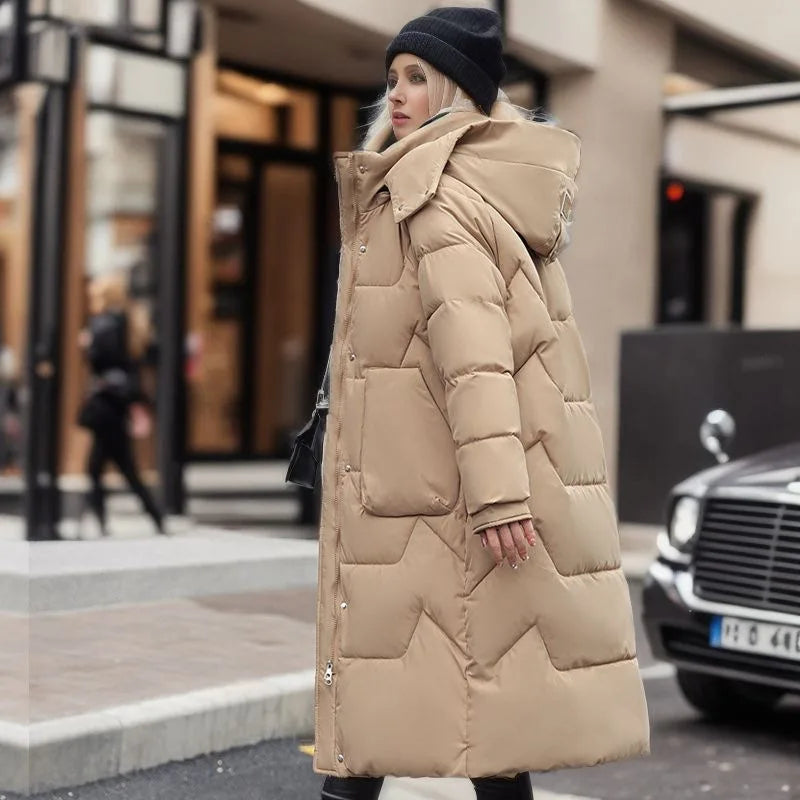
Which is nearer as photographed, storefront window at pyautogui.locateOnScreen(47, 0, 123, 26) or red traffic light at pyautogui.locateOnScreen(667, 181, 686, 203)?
storefront window at pyautogui.locateOnScreen(47, 0, 123, 26)

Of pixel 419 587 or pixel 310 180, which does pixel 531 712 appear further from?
pixel 310 180

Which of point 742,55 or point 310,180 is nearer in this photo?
point 742,55

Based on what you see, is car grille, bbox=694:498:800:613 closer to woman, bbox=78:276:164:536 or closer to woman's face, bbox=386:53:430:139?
woman's face, bbox=386:53:430:139

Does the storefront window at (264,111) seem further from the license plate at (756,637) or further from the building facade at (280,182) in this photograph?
the license plate at (756,637)

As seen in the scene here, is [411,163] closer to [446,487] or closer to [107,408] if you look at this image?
[446,487]

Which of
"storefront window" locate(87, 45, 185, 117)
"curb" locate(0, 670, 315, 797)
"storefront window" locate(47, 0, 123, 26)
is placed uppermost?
"storefront window" locate(47, 0, 123, 26)

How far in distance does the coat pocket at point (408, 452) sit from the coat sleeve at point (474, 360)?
0.08 meters

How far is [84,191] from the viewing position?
1085 cm

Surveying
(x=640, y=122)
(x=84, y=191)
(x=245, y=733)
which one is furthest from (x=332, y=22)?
(x=245, y=733)

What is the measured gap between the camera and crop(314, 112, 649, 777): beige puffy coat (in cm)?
313

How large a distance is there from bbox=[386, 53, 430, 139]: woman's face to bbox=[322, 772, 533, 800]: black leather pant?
1429mm

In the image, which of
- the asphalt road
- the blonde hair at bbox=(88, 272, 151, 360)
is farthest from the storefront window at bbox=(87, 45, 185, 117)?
the asphalt road

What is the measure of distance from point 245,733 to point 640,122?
9171 millimetres

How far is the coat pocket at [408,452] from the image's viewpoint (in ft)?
10.2
